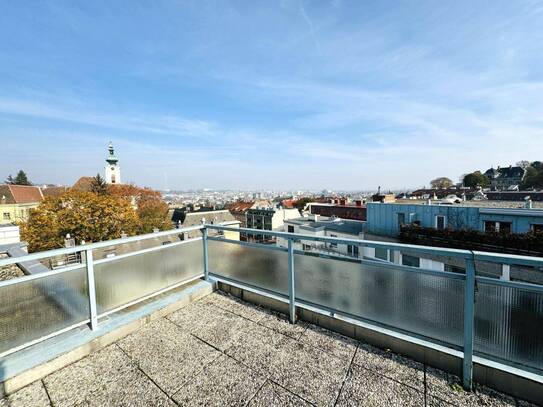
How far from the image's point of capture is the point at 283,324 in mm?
2848

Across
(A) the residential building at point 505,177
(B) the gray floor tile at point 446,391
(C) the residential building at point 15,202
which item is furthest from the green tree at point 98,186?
(A) the residential building at point 505,177

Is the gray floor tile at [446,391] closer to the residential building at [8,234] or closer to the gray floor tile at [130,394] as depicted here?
the gray floor tile at [130,394]

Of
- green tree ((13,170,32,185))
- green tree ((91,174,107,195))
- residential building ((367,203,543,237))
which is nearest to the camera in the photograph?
residential building ((367,203,543,237))

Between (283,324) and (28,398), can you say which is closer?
(28,398)

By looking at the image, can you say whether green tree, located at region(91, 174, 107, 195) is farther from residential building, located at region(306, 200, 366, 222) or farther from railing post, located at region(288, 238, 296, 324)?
railing post, located at region(288, 238, 296, 324)

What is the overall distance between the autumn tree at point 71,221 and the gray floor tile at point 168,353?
25631mm

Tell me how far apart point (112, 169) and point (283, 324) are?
2681 inches

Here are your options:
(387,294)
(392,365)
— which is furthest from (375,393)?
(387,294)

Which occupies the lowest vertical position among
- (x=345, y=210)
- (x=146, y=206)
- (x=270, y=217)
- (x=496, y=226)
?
(x=270, y=217)

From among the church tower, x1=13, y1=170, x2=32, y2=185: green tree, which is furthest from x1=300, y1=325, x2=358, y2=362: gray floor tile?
x1=13, y1=170, x2=32, y2=185: green tree

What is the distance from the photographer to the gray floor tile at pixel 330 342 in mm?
2314

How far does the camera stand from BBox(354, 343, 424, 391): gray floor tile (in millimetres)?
1963

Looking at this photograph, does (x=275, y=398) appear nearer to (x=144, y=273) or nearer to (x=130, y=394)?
(x=130, y=394)

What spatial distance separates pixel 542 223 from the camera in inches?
488
